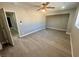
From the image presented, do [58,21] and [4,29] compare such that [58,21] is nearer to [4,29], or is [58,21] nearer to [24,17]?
[24,17]

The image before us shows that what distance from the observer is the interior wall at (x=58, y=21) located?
6.60 meters

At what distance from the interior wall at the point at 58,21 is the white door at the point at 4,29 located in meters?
4.79

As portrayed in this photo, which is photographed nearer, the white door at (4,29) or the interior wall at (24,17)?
the white door at (4,29)

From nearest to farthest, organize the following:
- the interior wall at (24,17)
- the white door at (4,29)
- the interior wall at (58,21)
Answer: the white door at (4,29), the interior wall at (24,17), the interior wall at (58,21)

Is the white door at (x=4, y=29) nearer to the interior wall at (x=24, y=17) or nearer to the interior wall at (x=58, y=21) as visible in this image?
the interior wall at (x=24, y=17)

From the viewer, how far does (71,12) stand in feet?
17.8

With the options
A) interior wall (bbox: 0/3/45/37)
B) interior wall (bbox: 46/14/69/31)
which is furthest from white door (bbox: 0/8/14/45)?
interior wall (bbox: 46/14/69/31)

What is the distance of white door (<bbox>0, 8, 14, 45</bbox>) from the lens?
10.0ft

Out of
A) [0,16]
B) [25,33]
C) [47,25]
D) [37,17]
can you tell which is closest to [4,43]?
[0,16]

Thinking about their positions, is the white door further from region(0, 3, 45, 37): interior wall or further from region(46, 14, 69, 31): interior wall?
region(46, 14, 69, 31): interior wall

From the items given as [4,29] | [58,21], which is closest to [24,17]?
[4,29]

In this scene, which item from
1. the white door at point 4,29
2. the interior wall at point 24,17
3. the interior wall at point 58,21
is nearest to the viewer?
the white door at point 4,29

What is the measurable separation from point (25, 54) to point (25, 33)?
242 centimetres

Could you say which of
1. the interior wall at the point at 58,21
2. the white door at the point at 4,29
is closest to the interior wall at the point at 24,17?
the white door at the point at 4,29
